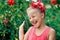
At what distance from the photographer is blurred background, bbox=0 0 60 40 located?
4254mm

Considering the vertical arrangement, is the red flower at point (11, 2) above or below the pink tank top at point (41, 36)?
above

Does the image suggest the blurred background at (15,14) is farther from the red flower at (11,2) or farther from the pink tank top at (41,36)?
the pink tank top at (41,36)

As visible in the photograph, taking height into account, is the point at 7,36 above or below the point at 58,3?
below

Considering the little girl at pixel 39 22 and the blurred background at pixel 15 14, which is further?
the blurred background at pixel 15 14

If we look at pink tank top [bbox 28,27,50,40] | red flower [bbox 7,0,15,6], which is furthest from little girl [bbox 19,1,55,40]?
red flower [bbox 7,0,15,6]

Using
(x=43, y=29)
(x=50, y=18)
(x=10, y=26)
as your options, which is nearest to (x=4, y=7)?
(x=10, y=26)

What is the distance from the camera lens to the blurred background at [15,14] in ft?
14.0

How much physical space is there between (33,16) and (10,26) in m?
1.00

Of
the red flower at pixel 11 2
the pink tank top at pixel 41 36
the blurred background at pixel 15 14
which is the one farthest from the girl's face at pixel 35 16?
the red flower at pixel 11 2

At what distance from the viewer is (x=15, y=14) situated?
4352mm

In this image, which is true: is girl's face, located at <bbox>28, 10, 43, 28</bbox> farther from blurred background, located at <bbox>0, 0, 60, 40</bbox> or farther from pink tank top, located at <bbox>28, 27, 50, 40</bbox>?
blurred background, located at <bbox>0, 0, 60, 40</bbox>

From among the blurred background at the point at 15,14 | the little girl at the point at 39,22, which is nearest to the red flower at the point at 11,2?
the blurred background at the point at 15,14

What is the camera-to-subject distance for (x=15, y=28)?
4.39 meters

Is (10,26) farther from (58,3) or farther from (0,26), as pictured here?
(58,3)
